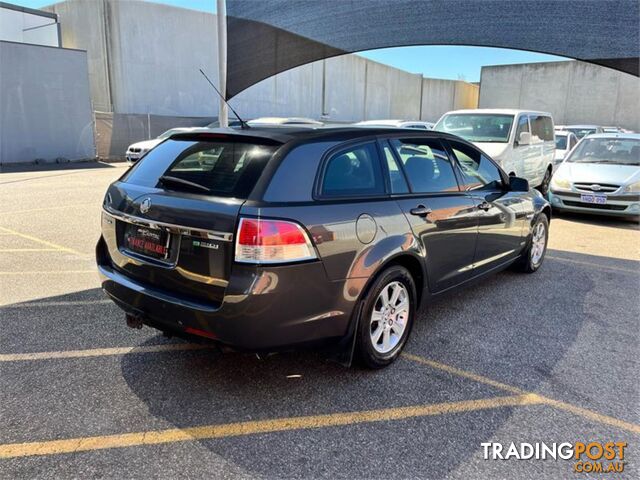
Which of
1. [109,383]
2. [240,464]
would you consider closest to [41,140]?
[109,383]

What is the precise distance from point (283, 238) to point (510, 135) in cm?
809

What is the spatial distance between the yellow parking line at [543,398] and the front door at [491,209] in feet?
3.94

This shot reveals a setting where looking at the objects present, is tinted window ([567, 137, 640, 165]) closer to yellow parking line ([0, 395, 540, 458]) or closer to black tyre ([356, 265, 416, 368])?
black tyre ([356, 265, 416, 368])

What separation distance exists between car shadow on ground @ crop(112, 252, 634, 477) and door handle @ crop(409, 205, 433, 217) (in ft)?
3.34

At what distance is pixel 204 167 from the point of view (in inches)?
122

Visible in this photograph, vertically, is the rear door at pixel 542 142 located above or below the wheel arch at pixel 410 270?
above

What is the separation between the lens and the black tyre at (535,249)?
5422mm

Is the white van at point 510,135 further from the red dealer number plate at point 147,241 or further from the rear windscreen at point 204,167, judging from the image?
the red dealer number plate at point 147,241

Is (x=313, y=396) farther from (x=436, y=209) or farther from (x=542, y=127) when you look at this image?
(x=542, y=127)

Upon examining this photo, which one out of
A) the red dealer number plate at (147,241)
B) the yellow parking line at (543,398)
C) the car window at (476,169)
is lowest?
the yellow parking line at (543,398)

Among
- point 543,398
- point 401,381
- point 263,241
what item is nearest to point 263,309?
point 263,241

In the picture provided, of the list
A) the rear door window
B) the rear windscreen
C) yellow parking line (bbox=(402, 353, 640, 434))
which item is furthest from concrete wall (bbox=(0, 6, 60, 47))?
yellow parking line (bbox=(402, 353, 640, 434))

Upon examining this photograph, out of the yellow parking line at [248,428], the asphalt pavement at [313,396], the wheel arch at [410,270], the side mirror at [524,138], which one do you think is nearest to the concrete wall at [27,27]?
the side mirror at [524,138]

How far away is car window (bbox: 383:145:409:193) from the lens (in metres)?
3.44
